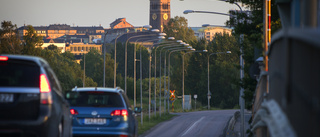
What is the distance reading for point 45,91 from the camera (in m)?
9.41

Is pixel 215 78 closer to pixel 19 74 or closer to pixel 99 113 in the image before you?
pixel 99 113

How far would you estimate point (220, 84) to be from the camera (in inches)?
4505

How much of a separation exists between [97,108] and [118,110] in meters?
0.46

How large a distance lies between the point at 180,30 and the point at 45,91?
180m

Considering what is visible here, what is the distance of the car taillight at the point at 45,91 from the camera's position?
9336 millimetres

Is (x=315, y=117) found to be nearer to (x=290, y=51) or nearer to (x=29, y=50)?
(x=290, y=51)

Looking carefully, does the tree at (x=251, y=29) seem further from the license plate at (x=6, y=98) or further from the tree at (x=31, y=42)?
the tree at (x=31, y=42)

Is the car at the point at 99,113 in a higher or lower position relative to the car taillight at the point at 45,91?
lower

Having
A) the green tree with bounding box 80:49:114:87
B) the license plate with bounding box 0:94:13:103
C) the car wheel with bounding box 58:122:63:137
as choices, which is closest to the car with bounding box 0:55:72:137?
the license plate with bounding box 0:94:13:103

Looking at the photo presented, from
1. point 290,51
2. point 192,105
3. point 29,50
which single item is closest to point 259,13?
point 290,51

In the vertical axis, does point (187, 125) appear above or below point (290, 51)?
below

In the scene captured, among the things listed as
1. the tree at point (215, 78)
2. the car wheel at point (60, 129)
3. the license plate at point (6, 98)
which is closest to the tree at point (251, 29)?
the car wheel at point (60, 129)

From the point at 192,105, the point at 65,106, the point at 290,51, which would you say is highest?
the point at 290,51

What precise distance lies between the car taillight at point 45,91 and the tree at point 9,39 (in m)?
53.6
